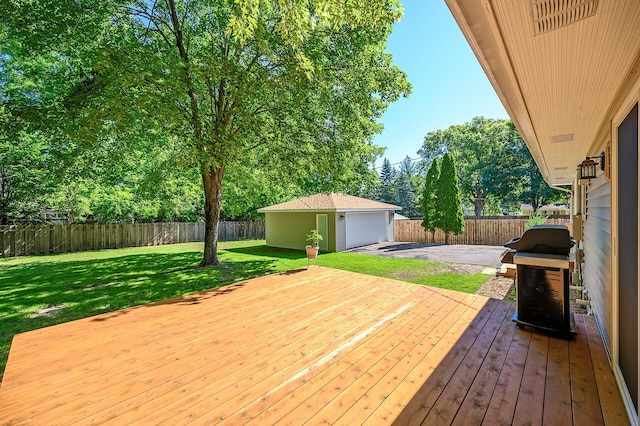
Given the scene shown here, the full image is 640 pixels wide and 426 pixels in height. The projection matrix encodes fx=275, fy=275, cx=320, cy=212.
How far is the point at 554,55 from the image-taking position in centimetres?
188

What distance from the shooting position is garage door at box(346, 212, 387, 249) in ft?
44.5

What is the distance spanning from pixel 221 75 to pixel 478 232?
14.9m

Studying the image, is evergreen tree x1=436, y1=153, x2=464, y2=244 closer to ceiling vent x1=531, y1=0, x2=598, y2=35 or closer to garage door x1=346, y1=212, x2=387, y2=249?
garage door x1=346, y1=212, x2=387, y2=249

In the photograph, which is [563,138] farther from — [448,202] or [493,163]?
[493,163]

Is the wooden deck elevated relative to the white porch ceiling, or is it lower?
lower

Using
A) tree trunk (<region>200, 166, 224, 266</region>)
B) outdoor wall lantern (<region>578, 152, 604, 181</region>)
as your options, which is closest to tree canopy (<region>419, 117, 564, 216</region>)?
outdoor wall lantern (<region>578, 152, 604, 181</region>)

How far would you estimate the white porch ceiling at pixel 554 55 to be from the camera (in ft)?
4.70

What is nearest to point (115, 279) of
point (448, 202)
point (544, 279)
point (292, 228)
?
point (292, 228)

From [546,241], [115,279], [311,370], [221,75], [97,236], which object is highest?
[221,75]

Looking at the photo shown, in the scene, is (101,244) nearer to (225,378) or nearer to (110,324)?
(110,324)

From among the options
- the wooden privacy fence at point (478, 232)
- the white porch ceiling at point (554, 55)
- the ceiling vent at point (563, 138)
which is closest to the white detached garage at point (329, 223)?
the wooden privacy fence at point (478, 232)

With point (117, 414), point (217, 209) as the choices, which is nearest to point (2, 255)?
point (217, 209)

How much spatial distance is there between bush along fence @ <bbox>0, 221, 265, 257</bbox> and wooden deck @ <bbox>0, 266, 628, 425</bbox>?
11.9m

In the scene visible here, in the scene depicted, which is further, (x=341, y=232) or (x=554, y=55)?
(x=341, y=232)
